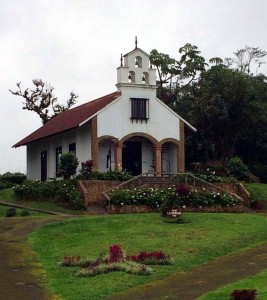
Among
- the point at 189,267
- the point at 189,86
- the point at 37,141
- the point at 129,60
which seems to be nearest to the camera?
the point at 189,267

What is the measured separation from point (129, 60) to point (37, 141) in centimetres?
1073

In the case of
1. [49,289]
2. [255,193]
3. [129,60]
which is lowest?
[49,289]

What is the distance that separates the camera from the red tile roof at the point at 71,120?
39562 millimetres

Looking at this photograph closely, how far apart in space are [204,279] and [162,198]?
1456cm

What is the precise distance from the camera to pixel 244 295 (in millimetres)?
12641

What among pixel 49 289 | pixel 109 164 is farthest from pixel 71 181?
pixel 49 289

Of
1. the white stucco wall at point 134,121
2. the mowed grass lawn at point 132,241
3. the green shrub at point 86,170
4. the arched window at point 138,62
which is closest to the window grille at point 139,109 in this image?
the white stucco wall at point 134,121

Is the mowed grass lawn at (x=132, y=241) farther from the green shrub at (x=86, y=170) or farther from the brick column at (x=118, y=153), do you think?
the brick column at (x=118, y=153)

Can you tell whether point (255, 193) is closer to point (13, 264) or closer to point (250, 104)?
point (250, 104)

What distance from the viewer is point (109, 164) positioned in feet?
130

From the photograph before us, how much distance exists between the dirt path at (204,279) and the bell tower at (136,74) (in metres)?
20.7

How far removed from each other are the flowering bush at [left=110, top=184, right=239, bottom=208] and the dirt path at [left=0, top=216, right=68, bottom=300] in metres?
4.20

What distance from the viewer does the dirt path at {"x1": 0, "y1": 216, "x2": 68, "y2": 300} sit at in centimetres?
1528

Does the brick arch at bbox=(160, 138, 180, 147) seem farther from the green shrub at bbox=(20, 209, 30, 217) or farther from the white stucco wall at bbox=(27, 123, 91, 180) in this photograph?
the green shrub at bbox=(20, 209, 30, 217)
